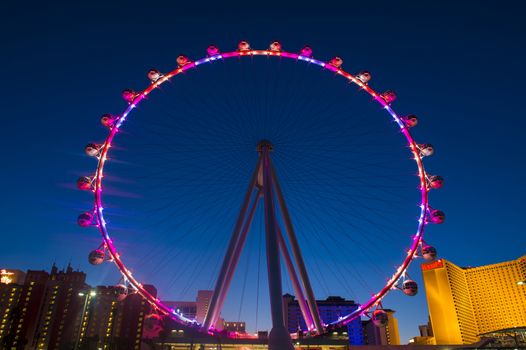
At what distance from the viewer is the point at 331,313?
142375 mm

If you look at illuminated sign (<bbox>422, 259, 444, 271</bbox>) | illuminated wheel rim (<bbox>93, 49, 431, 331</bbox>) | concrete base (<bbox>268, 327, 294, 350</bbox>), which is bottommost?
concrete base (<bbox>268, 327, 294, 350</bbox>)

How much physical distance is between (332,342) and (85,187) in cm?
3631

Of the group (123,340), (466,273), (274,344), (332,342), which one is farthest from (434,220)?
(466,273)

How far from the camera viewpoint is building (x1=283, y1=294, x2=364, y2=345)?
134m

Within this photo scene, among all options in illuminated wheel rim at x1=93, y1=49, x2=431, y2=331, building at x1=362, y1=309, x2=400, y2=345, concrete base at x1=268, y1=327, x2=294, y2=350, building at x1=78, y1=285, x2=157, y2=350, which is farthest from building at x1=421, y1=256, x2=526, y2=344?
concrete base at x1=268, y1=327, x2=294, y2=350

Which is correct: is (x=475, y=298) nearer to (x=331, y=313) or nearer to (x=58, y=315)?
(x=331, y=313)

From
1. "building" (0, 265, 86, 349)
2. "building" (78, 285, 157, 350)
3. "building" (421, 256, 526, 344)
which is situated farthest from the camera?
"building" (421, 256, 526, 344)

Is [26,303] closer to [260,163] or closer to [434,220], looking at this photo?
[260,163]

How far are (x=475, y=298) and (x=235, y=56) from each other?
13560 centimetres

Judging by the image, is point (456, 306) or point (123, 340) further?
point (456, 306)

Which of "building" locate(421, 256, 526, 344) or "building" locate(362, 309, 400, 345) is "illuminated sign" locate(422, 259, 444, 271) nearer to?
"building" locate(421, 256, 526, 344)

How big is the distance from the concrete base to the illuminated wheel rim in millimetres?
6847

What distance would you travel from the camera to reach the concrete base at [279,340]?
19.2 m

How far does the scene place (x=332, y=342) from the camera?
4844cm
